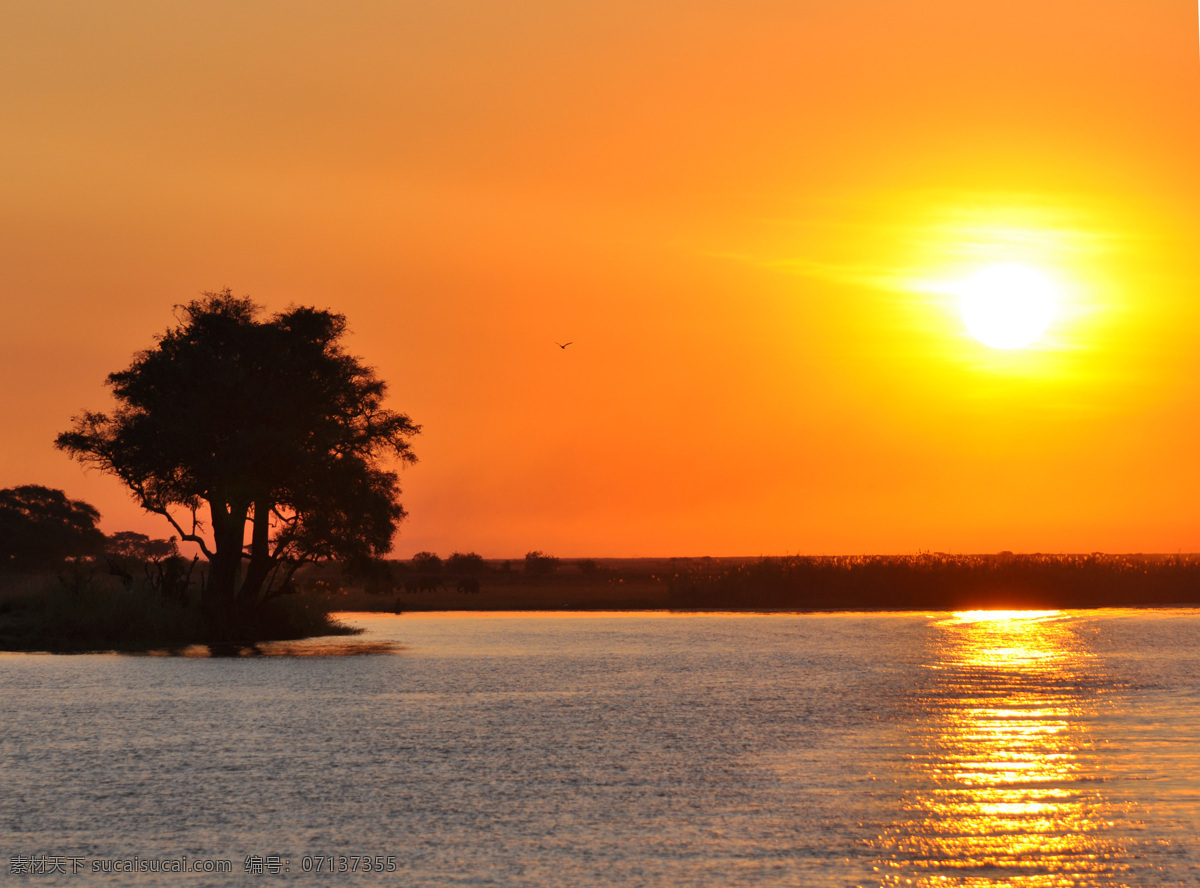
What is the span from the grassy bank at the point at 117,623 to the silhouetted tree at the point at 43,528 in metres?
66.1

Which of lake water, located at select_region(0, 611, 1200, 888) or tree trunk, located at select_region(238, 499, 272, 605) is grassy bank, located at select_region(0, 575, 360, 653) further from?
lake water, located at select_region(0, 611, 1200, 888)

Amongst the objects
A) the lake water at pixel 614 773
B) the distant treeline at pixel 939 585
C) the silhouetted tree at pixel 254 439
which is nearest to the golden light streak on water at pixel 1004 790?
the lake water at pixel 614 773

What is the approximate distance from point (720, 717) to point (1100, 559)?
69.8 meters

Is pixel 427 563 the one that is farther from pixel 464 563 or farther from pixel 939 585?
pixel 939 585

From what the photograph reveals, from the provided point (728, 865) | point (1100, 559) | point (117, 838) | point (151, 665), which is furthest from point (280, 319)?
point (1100, 559)

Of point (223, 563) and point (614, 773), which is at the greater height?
point (223, 563)

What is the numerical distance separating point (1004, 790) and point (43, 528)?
391 feet

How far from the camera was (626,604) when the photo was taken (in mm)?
80125

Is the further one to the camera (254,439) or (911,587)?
(911,587)

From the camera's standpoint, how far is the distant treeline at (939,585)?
252ft

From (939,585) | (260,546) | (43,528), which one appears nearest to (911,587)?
(939,585)

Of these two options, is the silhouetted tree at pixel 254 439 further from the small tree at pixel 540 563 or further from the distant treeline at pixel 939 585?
the small tree at pixel 540 563

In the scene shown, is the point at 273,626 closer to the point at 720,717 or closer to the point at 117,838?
the point at 720,717

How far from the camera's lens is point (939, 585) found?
7781cm
